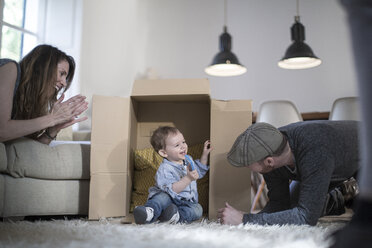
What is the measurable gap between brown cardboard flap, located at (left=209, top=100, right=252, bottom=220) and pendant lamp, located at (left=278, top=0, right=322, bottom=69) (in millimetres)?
1843

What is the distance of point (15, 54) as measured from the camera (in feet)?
9.45

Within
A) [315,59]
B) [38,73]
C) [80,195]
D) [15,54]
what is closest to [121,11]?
[15,54]

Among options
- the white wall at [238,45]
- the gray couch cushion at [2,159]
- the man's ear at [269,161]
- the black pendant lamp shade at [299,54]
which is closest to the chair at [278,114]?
the black pendant lamp shade at [299,54]

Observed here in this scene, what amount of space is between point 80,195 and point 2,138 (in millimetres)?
413

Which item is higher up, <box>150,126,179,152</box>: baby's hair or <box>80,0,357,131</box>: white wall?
<box>80,0,357,131</box>: white wall

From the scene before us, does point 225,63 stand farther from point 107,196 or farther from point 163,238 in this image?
point 163,238

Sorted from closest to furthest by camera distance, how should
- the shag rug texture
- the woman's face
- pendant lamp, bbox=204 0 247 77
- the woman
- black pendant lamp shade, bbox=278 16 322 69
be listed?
the shag rug texture, the woman, the woman's face, black pendant lamp shade, bbox=278 16 322 69, pendant lamp, bbox=204 0 247 77

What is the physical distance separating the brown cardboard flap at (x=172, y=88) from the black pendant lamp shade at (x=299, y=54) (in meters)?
1.87

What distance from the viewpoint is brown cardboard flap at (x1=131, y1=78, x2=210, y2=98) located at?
1.65m

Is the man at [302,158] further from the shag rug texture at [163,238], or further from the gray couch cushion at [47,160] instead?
the gray couch cushion at [47,160]

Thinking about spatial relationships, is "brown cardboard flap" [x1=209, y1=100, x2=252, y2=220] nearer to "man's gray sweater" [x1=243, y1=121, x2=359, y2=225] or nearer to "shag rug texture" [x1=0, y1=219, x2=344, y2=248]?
"man's gray sweater" [x1=243, y1=121, x2=359, y2=225]

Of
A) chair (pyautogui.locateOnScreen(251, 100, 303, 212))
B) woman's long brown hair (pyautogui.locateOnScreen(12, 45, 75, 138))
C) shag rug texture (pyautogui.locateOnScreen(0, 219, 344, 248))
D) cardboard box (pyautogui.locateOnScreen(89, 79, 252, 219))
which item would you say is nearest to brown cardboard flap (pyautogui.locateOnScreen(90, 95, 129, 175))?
cardboard box (pyautogui.locateOnScreen(89, 79, 252, 219))

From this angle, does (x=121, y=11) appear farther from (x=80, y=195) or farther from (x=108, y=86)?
(x=80, y=195)

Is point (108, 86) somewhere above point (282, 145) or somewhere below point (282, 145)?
above
